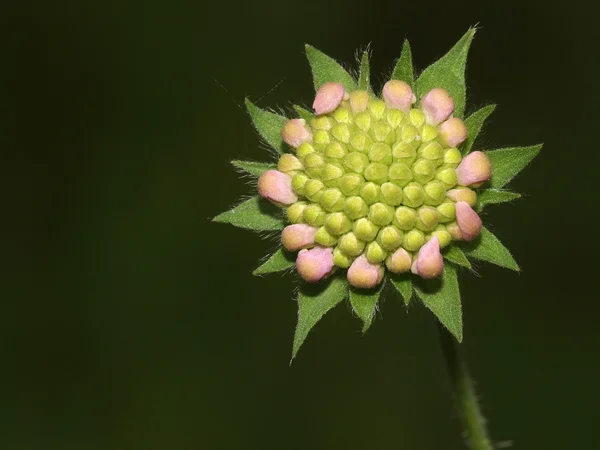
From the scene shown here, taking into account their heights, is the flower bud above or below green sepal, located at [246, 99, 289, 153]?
below

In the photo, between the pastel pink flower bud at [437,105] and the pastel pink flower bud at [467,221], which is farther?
the pastel pink flower bud at [437,105]

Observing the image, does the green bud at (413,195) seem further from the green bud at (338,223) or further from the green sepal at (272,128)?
the green sepal at (272,128)

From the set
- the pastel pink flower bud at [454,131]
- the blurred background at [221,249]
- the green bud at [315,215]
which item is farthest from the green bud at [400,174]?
the blurred background at [221,249]

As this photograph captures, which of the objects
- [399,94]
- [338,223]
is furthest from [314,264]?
[399,94]

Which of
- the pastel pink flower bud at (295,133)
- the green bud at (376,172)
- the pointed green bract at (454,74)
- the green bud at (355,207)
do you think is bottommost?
the green bud at (355,207)

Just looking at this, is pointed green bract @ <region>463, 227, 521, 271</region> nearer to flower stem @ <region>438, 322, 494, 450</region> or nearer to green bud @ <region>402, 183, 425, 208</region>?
green bud @ <region>402, 183, 425, 208</region>

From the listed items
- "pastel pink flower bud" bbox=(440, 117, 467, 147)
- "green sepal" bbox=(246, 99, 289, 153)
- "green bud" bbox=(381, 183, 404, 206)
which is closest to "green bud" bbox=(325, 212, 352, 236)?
"green bud" bbox=(381, 183, 404, 206)

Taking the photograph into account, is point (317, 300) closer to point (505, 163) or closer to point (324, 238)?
point (324, 238)
